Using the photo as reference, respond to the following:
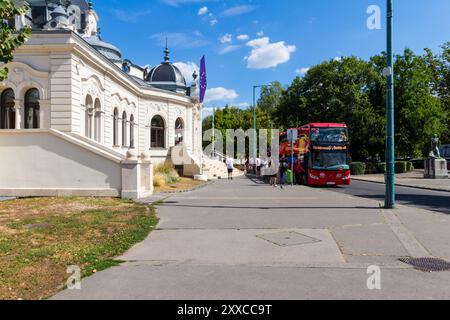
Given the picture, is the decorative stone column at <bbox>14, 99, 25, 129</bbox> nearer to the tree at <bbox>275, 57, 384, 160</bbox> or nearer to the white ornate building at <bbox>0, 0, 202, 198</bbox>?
the white ornate building at <bbox>0, 0, 202, 198</bbox>

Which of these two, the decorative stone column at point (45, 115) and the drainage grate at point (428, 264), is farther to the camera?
the decorative stone column at point (45, 115)

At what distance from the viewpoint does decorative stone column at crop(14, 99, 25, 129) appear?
1708cm

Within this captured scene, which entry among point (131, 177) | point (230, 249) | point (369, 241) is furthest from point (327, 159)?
point (230, 249)

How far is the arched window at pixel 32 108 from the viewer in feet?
56.9

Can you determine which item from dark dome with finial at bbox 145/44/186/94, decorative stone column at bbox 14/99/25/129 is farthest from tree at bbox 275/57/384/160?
decorative stone column at bbox 14/99/25/129

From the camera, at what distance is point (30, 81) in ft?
55.0

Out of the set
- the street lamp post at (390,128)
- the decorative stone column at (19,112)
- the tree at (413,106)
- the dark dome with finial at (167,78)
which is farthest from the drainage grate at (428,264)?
the tree at (413,106)

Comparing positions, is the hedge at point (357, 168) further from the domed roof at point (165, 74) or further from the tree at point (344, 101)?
the domed roof at point (165, 74)

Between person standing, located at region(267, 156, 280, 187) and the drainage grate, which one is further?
person standing, located at region(267, 156, 280, 187)

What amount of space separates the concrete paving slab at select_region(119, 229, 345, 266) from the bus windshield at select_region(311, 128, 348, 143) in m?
14.8

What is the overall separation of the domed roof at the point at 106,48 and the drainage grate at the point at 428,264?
27.7 meters

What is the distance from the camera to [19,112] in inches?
678
